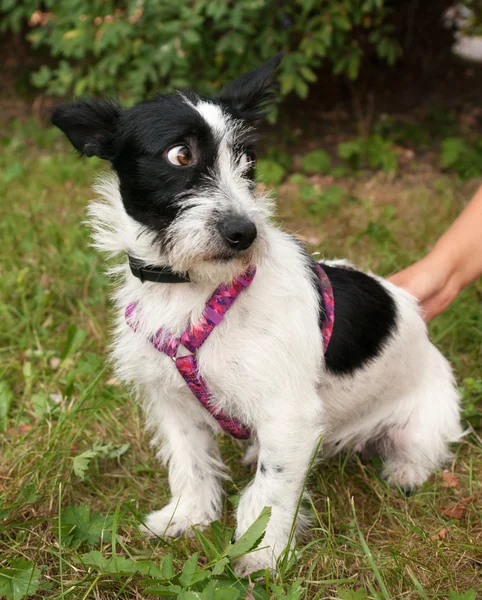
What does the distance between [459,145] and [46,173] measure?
3.75m

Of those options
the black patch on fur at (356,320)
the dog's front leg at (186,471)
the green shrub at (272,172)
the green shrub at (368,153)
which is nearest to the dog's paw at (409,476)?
the black patch on fur at (356,320)

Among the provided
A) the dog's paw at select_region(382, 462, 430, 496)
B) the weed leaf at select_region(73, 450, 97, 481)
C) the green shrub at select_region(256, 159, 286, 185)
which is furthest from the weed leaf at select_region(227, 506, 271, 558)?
the green shrub at select_region(256, 159, 286, 185)

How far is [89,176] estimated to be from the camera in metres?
5.84

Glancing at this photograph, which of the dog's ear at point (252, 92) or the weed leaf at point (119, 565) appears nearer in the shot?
the weed leaf at point (119, 565)

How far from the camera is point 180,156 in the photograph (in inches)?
86.2

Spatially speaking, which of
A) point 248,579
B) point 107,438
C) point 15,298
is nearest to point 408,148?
point 15,298

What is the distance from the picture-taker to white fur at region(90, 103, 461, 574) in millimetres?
2264

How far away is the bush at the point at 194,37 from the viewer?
512cm

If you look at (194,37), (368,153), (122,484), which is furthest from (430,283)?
(368,153)

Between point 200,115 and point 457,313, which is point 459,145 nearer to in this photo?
point 457,313

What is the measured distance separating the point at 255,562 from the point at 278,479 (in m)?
0.33

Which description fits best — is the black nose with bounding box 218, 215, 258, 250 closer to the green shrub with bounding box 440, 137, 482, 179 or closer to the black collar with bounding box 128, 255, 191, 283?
the black collar with bounding box 128, 255, 191, 283

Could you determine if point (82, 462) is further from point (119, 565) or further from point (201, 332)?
point (201, 332)

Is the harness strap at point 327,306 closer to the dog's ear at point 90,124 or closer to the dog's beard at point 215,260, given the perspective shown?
the dog's beard at point 215,260
